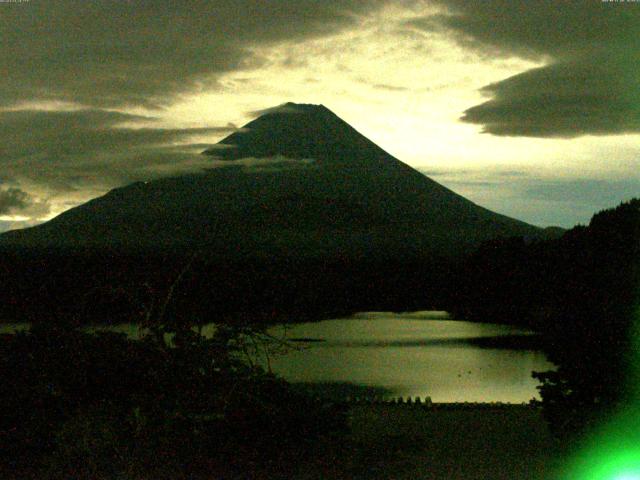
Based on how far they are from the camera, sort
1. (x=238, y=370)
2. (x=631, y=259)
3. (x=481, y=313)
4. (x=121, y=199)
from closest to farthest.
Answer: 1. (x=238, y=370)
2. (x=631, y=259)
3. (x=481, y=313)
4. (x=121, y=199)

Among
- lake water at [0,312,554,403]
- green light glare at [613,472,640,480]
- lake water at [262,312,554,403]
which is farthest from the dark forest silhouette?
lake water at [262,312,554,403]

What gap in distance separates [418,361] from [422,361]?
8.7 inches

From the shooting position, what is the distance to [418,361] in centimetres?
3656

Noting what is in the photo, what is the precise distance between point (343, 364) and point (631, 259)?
2665cm

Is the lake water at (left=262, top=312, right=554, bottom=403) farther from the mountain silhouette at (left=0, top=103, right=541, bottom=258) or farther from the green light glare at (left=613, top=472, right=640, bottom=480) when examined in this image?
the mountain silhouette at (left=0, top=103, right=541, bottom=258)

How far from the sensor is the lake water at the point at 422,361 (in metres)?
26.8

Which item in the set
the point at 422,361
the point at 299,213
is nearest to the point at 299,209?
the point at 299,213

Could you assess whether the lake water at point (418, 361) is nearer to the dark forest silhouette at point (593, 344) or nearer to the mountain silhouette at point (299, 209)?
the dark forest silhouette at point (593, 344)

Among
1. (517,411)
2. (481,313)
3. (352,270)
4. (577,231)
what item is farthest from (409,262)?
(517,411)

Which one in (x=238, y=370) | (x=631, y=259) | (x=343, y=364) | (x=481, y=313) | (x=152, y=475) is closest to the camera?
(x=152, y=475)

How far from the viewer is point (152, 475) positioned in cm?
712

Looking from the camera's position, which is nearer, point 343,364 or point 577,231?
point 343,364

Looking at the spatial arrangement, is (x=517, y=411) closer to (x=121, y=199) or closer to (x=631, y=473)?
(x=631, y=473)

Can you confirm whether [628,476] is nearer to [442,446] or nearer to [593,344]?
[593,344]
